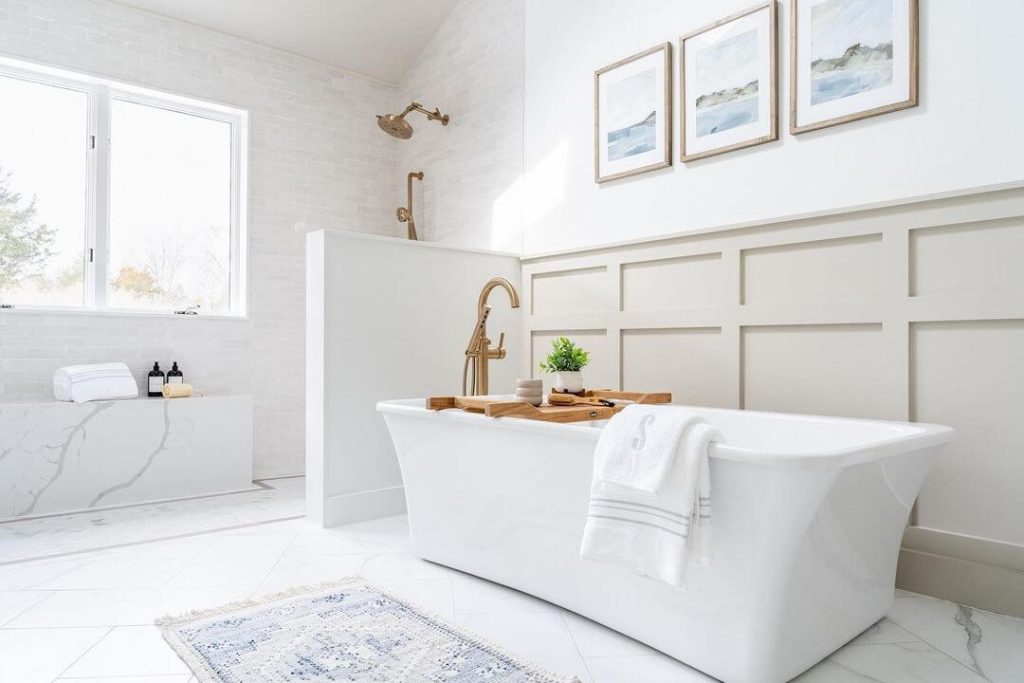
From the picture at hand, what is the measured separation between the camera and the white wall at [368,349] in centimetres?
322

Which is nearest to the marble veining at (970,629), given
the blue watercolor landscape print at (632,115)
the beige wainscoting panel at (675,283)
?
the beige wainscoting panel at (675,283)

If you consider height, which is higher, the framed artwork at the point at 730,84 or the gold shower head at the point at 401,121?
the gold shower head at the point at 401,121

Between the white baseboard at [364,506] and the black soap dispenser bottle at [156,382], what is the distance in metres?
1.38

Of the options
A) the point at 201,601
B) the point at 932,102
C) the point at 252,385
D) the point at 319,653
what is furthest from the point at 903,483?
the point at 252,385

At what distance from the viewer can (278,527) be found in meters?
3.18

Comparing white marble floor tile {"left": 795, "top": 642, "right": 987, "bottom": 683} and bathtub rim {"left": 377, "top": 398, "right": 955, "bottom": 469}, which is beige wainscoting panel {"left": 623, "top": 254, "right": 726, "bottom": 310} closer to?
bathtub rim {"left": 377, "top": 398, "right": 955, "bottom": 469}

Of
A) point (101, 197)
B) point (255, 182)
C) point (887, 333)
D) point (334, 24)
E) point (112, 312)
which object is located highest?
point (334, 24)

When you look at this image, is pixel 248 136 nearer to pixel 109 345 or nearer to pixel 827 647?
pixel 109 345

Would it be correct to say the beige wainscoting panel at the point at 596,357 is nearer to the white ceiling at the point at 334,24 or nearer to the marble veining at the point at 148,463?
the marble veining at the point at 148,463

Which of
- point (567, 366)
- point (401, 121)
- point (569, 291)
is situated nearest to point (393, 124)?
point (401, 121)

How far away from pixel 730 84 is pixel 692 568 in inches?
83.8

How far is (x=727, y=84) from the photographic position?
9.79 feet

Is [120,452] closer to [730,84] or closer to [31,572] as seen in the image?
[31,572]

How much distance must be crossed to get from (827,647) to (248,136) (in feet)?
13.7
